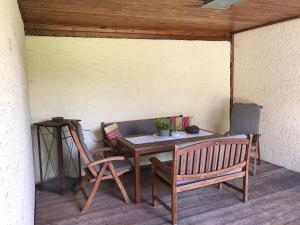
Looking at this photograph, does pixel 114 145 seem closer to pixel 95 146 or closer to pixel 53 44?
pixel 95 146

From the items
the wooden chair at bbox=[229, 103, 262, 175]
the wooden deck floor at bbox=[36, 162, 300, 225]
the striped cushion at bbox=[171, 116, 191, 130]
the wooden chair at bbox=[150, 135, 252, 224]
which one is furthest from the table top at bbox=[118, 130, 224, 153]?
the wooden chair at bbox=[229, 103, 262, 175]

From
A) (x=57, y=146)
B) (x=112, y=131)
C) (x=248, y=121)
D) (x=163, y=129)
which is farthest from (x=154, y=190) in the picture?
(x=248, y=121)

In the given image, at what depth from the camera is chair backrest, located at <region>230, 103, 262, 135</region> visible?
419 cm

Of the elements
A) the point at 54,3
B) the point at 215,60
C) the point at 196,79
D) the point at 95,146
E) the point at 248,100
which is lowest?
the point at 95,146

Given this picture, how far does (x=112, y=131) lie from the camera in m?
3.96

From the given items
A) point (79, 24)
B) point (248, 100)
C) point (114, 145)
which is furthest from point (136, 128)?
point (248, 100)

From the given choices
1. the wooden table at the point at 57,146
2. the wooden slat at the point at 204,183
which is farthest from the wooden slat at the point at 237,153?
the wooden table at the point at 57,146

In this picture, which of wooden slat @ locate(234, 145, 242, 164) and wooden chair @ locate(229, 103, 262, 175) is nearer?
wooden slat @ locate(234, 145, 242, 164)

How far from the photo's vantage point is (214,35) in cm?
484

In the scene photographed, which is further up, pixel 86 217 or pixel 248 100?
pixel 248 100

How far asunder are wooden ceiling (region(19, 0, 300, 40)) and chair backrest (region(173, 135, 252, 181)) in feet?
5.14

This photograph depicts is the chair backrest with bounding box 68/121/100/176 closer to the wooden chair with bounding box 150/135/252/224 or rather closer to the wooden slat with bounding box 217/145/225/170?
the wooden chair with bounding box 150/135/252/224

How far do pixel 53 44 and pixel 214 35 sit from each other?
2.81 meters

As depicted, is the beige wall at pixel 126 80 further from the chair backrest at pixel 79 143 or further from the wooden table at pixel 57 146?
the chair backrest at pixel 79 143
